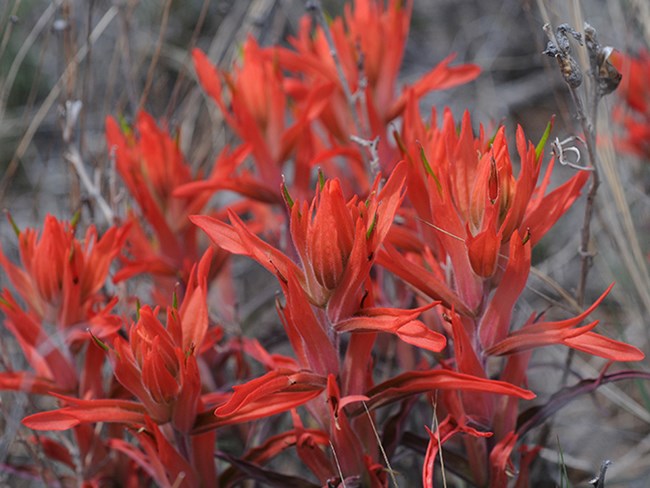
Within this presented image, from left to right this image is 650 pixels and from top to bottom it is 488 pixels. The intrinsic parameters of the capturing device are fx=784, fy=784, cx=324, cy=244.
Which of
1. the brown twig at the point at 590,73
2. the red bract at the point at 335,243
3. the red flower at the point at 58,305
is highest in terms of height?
the brown twig at the point at 590,73

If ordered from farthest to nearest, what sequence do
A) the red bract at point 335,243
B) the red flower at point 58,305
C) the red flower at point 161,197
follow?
the red flower at point 161,197
the red flower at point 58,305
the red bract at point 335,243

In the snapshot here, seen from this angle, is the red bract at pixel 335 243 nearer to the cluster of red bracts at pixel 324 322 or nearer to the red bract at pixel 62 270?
the cluster of red bracts at pixel 324 322

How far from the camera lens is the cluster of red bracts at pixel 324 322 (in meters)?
0.80

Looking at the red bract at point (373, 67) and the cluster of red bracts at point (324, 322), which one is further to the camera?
the red bract at point (373, 67)

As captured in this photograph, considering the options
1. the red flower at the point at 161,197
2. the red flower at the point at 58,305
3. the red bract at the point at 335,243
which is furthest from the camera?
the red flower at the point at 161,197

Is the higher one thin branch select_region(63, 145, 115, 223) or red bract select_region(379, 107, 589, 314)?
red bract select_region(379, 107, 589, 314)

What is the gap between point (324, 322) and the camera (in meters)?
0.84

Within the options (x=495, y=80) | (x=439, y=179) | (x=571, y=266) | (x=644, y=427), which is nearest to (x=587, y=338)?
(x=439, y=179)

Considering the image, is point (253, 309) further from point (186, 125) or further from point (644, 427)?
point (644, 427)

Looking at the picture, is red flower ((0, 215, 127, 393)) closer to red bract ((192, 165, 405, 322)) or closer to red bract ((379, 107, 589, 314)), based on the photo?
red bract ((192, 165, 405, 322))


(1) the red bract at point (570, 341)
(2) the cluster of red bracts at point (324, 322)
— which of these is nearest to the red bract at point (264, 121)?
(2) the cluster of red bracts at point (324, 322)

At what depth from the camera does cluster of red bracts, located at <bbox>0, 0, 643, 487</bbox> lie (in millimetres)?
796

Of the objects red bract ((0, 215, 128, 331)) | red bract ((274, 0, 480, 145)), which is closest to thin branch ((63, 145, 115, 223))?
red bract ((0, 215, 128, 331))

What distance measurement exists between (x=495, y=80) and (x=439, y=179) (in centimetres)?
177
